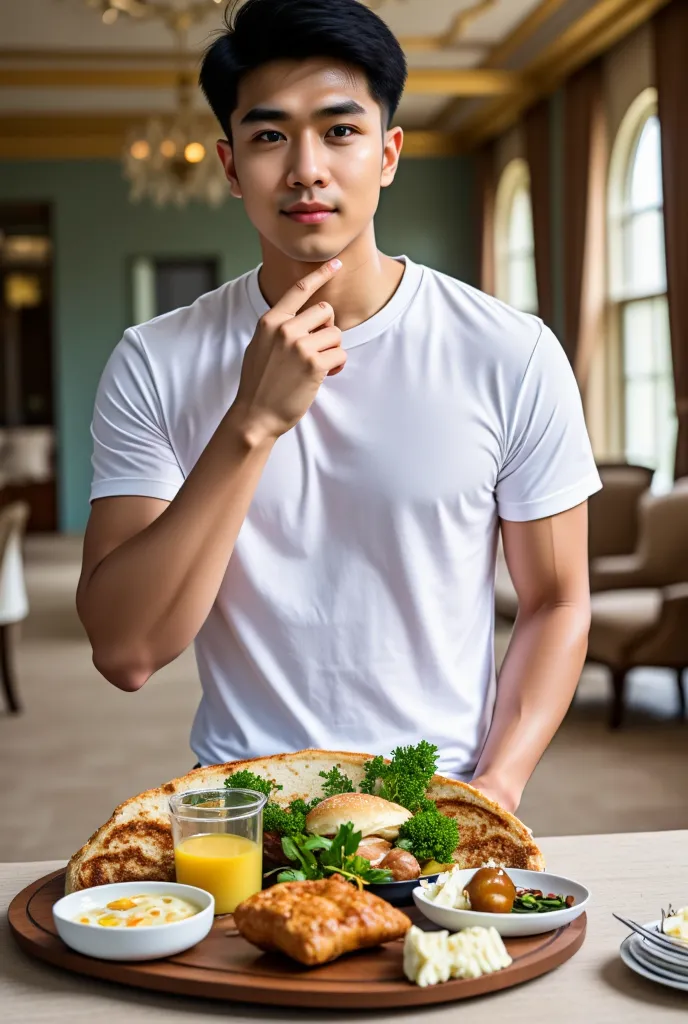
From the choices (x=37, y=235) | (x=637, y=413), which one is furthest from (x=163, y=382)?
(x=37, y=235)

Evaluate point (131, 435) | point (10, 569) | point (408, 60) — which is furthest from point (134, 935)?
point (408, 60)

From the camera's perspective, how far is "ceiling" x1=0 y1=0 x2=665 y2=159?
8867mm

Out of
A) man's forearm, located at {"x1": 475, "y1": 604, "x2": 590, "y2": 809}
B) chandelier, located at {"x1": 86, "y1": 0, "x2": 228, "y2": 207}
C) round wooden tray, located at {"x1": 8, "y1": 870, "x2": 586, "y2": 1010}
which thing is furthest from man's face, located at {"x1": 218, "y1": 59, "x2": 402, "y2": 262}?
chandelier, located at {"x1": 86, "y1": 0, "x2": 228, "y2": 207}

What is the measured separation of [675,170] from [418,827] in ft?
24.0

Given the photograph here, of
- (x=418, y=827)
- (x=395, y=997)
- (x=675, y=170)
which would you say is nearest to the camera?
(x=395, y=997)

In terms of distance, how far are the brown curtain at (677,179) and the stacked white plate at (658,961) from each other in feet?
23.3

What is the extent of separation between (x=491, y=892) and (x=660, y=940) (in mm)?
138

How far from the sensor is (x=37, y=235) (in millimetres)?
15805

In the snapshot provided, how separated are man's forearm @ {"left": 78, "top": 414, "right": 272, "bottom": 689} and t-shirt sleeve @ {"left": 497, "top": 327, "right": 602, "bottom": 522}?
0.35m

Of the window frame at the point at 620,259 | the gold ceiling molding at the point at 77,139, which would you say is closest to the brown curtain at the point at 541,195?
the window frame at the point at 620,259

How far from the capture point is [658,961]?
100 cm

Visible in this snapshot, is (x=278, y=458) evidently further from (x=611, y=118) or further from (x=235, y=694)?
(x=611, y=118)

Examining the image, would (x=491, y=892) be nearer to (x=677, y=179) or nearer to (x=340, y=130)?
(x=340, y=130)

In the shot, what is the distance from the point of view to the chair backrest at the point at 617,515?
23.0 feet
